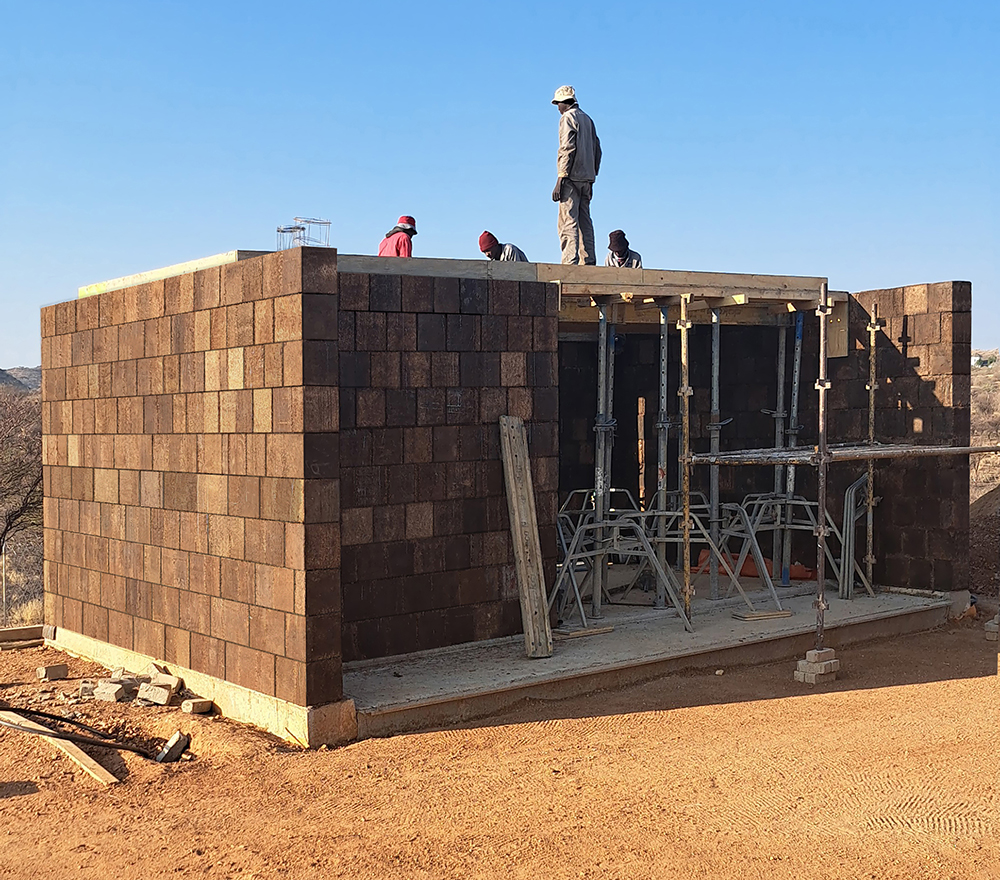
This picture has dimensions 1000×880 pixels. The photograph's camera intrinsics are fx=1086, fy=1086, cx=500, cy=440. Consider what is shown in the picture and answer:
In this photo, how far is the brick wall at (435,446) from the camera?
792cm

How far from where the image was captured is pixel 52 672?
8547 millimetres

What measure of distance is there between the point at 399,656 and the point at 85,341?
3846 mm

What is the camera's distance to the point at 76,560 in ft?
31.0

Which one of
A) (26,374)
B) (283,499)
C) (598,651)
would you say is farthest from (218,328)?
(26,374)

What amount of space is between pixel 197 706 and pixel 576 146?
20.3 ft

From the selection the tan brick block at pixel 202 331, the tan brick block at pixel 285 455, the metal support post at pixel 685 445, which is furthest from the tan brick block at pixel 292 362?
the metal support post at pixel 685 445

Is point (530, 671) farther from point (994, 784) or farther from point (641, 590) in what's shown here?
point (641, 590)

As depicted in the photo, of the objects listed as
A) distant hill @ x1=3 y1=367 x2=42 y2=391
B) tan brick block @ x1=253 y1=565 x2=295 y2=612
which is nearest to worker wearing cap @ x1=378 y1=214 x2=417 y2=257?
tan brick block @ x1=253 y1=565 x2=295 y2=612

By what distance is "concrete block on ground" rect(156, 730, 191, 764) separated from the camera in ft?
22.0

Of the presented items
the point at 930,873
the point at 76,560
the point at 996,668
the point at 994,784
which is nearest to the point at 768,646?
the point at 996,668

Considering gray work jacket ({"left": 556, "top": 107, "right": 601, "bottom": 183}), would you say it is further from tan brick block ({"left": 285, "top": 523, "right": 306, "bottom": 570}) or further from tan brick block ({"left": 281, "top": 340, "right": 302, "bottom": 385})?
tan brick block ({"left": 285, "top": 523, "right": 306, "bottom": 570})

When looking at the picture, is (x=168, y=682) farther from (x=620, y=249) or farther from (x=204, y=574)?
(x=620, y=249)

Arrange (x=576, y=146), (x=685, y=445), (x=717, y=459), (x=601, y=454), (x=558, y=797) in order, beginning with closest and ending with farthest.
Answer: (x=558, y=797) → (x=685, y=445) → (x=717, y=459) → (x=601, y=454) → (x=576, y=146)

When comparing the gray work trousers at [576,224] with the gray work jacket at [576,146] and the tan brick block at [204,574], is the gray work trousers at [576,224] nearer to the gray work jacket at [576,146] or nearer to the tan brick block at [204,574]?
the gray work jacket at [576,146]
